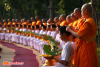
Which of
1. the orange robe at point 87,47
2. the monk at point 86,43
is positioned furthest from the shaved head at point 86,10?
the orange robe at point 87,47

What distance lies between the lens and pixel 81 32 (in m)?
3.22

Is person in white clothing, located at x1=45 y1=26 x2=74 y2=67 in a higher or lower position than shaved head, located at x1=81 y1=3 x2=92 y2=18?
lower

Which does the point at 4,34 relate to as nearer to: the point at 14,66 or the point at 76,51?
the point at 14,66

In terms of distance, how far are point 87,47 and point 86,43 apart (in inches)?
3.2

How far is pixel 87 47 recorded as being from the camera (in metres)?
3.27

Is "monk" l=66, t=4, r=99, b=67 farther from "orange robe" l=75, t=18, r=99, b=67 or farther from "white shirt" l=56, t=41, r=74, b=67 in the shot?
"white shirt" l=56, t=41, r=74, b=67

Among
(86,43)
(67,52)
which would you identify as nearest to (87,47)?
(86,43)

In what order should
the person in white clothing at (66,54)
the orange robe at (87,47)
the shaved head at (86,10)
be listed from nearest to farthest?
the person in white clothing at (66,54) → the orange robe at (87,47) → the shaved head at (86,10)

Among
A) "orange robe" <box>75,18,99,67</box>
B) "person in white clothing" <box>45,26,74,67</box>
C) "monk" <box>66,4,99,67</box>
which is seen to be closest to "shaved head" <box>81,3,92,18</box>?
"monk" <box>66,4,99,67</box>

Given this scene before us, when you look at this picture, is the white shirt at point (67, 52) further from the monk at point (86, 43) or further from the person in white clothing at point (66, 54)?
the monk at point (86, 43)

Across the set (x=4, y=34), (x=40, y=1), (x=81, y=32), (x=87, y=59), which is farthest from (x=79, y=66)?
A: (x=40, y=1)

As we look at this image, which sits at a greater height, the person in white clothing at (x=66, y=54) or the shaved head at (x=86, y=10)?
the shaved head at (x=86, y=10)

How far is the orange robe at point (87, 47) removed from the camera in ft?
10.6

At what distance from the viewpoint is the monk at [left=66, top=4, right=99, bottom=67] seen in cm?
324
